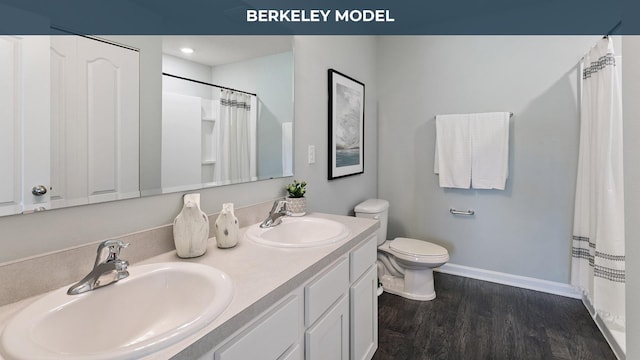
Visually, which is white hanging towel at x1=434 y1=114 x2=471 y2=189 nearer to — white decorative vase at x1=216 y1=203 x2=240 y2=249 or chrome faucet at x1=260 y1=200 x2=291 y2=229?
chrome faucet at x1=260 y1=200 x2=291 y2=229

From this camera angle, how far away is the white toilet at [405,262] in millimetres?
2379

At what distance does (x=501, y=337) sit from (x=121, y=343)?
6.96ft

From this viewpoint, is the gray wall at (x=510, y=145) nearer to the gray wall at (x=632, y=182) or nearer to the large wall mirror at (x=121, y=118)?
the large wall mirror at (x=121, y=118)

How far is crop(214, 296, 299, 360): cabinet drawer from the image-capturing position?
0.74 meters

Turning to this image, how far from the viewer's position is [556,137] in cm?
248

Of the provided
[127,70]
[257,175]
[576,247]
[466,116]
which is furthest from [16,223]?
[576,247]

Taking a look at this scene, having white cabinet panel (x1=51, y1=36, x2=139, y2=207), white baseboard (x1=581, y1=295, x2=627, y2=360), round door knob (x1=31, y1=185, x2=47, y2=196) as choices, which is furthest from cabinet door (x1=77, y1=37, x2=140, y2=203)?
white baseboard (x1=581, y1=295, x2=627, y2=360)

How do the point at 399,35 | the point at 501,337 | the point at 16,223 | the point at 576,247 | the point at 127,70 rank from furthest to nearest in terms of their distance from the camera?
the point at 399,35 < the point at 576,247 < the point at 501,337 < the point at 127,70 < the point at 16,223

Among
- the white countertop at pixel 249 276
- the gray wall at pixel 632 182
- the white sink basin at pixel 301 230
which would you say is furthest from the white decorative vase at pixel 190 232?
the gray wall at pixel 632 182

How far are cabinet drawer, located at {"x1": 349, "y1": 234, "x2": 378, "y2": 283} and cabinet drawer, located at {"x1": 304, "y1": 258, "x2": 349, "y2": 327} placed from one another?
5cm

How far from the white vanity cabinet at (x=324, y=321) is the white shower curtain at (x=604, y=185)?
144 cm
